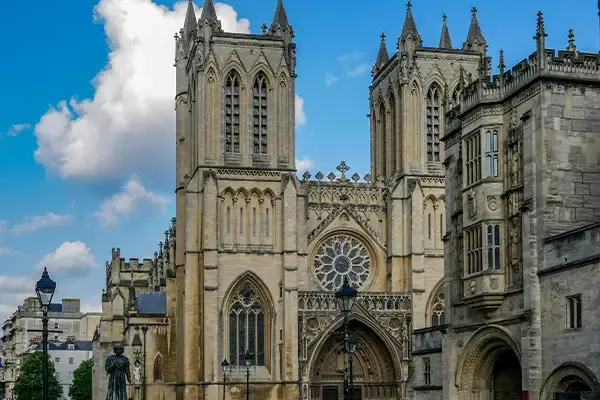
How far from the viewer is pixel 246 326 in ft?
202

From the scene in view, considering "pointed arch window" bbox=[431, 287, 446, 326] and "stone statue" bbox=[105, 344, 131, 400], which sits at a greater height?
"pointed arch window" bbox=[431, 287, 446, 326]

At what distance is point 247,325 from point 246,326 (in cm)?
8

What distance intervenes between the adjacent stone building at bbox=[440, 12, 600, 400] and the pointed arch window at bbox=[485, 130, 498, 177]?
0.03 m

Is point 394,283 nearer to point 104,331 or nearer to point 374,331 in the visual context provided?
point 374,331

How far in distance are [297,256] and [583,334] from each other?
1228 inches

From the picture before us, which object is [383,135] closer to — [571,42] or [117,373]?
[571,42]

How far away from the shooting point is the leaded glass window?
201 feet

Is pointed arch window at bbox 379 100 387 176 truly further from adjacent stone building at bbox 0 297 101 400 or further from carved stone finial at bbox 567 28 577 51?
adjacent stone building at bbox 0 297 101 400

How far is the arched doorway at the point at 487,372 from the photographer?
39031 millimetres

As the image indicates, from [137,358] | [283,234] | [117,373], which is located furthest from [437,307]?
[117,373]

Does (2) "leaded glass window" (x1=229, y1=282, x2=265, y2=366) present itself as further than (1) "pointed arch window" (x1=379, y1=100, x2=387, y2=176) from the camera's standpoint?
No

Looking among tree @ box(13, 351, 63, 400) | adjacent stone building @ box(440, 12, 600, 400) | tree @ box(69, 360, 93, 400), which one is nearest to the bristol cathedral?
adjacent stone building @ box(440, 12, 600, 400)

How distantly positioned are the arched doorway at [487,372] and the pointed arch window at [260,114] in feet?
88.6

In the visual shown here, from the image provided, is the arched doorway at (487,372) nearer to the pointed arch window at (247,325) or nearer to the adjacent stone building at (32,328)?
the pointed arch window at (247,325)
